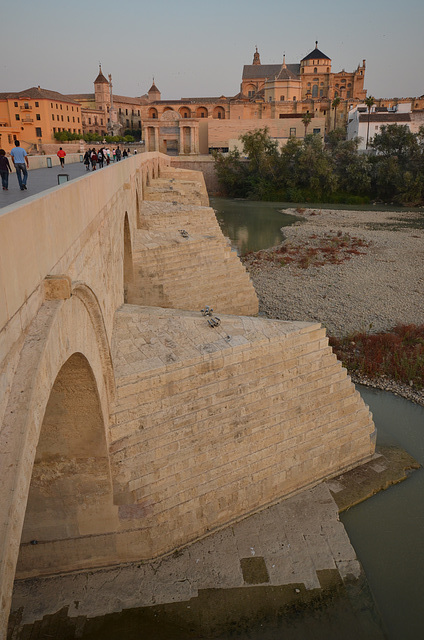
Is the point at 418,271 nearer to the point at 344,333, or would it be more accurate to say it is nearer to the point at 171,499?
the point at 344,333

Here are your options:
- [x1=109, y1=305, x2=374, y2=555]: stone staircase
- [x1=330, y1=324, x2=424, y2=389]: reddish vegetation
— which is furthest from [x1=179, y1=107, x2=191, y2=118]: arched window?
[x1=109, y1=305, x2=374, y2=555]: stone staircase

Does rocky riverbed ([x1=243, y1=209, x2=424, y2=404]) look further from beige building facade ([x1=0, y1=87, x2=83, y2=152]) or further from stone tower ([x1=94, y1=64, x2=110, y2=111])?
stone tower ([x1=94, y1=64, x2=110, y2=111])

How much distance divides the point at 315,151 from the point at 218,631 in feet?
146

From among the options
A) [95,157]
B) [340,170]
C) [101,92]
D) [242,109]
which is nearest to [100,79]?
[101,92]

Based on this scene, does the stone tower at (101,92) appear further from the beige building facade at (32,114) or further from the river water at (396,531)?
the river water at (396,531)

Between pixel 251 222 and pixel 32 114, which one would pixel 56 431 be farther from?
pixel 32 114

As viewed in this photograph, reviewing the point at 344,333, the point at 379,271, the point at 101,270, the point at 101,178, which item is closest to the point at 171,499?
the point at 101,270

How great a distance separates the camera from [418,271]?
2233 cm

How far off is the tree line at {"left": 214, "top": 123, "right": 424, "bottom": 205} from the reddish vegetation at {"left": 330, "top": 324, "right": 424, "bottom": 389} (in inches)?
1291

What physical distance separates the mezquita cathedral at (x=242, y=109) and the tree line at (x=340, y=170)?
8.79m

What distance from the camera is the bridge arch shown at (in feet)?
8.90

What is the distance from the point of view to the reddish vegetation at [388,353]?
12664 millimetres

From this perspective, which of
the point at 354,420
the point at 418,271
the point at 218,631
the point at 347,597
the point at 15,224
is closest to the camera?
the point at 15,224

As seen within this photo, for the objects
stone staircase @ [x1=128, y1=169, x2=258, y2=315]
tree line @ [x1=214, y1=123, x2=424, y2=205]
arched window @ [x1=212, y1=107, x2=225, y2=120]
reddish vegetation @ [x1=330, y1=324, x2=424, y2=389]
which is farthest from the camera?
arched window @ [x1=212, y1=107, x2=225, y2=120]
